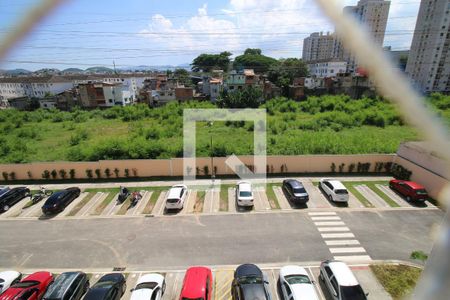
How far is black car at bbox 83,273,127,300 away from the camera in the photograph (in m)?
9.38

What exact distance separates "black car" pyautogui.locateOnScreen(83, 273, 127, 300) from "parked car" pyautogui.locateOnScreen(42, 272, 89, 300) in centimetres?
71

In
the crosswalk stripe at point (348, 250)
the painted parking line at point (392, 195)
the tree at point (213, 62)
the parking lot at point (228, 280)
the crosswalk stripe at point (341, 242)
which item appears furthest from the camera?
the tree at point (213, 62)

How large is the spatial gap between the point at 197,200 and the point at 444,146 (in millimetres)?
17591

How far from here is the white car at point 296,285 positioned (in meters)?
9.37

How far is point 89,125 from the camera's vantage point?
43031mm

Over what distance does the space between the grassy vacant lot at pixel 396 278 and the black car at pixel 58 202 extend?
62.3 feet

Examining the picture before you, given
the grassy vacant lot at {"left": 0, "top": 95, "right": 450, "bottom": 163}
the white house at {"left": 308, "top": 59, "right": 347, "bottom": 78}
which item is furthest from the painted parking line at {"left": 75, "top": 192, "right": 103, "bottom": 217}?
the white house at {"left": 308, "top": 59, "right": 347, "bottom": 78}

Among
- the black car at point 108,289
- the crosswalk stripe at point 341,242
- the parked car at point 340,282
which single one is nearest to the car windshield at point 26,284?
the black car at point 108,289

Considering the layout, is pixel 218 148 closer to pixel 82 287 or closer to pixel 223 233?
pixel 223 233

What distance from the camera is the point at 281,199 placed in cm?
1791

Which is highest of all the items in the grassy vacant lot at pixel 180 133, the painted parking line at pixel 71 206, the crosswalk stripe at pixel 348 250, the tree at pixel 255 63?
the tree at pixel 255 63

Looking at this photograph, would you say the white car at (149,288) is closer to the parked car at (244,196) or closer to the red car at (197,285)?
the red car at (197,285)

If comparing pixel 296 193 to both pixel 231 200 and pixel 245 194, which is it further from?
pixel 231 200

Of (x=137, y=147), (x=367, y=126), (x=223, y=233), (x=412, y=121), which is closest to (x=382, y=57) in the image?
(x=412, y=121)
